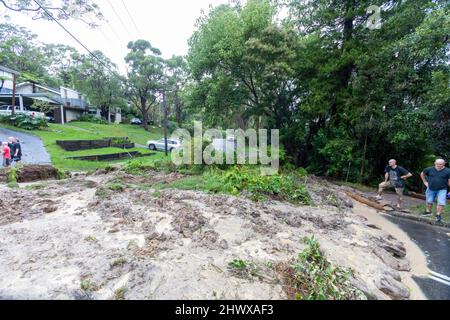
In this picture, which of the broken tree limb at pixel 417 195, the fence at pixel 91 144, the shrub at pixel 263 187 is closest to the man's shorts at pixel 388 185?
the broken tree limb at pixel 417 195

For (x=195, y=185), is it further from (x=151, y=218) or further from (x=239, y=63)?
(x=239, y=63)

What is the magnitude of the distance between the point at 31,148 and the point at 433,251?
18139 mm

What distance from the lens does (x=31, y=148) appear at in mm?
13930

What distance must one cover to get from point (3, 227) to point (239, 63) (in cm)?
1044

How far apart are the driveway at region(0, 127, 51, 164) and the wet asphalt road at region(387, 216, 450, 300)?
14.5m

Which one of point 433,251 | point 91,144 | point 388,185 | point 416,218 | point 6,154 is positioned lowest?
point 433,251

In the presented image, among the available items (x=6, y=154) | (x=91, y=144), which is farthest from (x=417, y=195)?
(x=91, y=144)

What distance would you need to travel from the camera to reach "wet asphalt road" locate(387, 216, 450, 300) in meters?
3.52

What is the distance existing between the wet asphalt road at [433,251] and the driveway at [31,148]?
14545 millimetres

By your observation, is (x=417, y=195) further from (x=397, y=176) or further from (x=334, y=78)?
(x=334, y=78)

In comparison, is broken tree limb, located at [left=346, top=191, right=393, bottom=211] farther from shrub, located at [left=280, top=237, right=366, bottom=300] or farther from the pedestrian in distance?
the pedestrian in distance

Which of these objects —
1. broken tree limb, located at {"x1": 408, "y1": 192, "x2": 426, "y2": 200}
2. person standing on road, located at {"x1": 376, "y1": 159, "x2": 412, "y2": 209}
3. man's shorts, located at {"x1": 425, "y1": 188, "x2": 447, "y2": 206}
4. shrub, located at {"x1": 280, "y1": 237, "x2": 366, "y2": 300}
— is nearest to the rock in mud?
shrub, located at {"x1": 280, "y1": 237, "x2": 366, "y2": 300}

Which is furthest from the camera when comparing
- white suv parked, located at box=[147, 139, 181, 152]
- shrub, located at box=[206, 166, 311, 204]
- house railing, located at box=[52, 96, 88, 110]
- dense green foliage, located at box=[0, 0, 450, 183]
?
house railing, located at box=[52, 96, 88, 110]

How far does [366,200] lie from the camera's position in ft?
26.8
